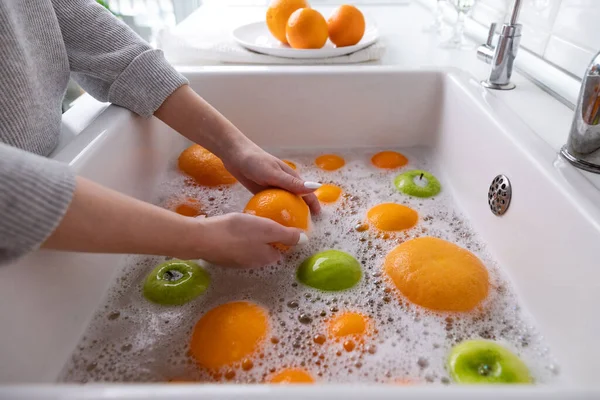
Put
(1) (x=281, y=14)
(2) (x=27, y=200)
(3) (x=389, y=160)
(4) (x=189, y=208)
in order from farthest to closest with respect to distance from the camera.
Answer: (1) (x=281, y=14), (3) (x=389, y=160), (4) (x=189, y=208), (2) (x=27, y=200)

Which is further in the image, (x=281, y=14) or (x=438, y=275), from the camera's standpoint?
(x=281, y=14)

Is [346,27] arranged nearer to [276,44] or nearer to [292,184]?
[276,44]

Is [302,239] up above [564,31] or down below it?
below

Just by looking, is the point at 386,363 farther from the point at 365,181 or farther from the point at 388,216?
the point at 365,181

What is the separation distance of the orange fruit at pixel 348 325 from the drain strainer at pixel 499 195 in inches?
10.8

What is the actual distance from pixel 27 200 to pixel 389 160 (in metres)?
0.67

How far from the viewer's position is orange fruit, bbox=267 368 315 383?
0.48 meters

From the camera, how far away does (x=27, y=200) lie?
367 mm

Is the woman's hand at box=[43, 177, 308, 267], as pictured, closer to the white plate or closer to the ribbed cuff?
the ribbed cuff

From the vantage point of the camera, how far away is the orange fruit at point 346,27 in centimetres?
99

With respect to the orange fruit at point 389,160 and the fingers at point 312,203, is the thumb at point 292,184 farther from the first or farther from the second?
the orange fruit at point 389,160

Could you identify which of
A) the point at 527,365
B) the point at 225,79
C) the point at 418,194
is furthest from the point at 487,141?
the point at 225,79

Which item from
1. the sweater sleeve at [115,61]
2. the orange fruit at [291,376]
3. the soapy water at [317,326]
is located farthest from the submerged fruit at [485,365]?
the sweater sleeve at [115,61]

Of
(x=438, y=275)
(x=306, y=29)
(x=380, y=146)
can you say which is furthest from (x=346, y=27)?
(x=438, y=275)
